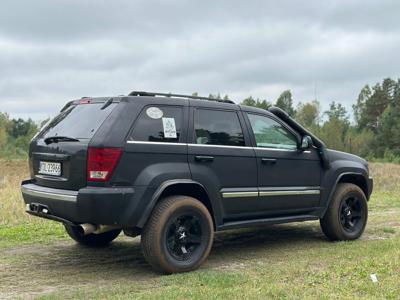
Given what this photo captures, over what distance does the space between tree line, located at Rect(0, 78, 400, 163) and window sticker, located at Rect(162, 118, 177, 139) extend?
44.9m

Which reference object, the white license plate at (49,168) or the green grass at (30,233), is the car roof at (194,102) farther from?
the green grass at (30,233)

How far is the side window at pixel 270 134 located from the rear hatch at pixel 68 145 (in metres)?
1.95

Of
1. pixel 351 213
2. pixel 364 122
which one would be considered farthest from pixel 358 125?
pixel 351 213

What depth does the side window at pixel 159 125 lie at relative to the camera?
17.8 feet

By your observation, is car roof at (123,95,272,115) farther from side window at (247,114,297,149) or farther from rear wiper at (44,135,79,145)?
rear wiper at (44,135,79,145)

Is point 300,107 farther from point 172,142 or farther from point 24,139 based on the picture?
point 172,142

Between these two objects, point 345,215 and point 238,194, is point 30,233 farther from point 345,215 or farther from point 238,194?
point 345,215

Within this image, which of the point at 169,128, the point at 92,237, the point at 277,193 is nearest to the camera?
the point at 169,128

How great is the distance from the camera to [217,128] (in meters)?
6.13

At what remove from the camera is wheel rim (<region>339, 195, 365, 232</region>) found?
741 cm

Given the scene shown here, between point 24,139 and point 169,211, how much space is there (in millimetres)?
50251

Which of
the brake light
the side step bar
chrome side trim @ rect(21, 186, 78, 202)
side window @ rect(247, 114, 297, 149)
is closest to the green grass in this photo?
chrome side trim @ rect(21, 186, 78, 202)

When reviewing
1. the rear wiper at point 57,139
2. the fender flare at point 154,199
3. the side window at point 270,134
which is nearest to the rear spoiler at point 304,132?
the side window at point 270,134

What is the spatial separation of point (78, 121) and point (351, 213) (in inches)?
163
